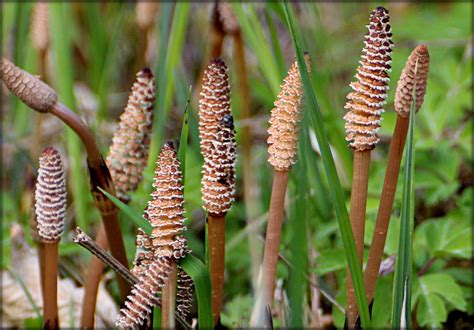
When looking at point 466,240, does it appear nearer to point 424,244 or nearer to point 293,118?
point 424,244

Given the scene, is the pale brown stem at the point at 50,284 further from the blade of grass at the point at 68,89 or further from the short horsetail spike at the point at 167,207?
the blade of grass at the point at 68,89

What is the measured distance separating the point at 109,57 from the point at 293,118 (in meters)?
1.56

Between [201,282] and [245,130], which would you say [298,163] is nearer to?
[201,282]

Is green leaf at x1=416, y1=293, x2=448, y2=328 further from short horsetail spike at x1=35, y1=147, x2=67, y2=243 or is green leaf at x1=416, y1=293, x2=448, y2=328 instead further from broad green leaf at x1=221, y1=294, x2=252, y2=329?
short horsetail spike at x1=35, y1=147, x2=67, y2=243

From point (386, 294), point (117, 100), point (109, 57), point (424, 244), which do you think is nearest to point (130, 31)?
point (117, 100)

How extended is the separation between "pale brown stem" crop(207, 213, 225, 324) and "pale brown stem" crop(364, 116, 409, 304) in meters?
0.22

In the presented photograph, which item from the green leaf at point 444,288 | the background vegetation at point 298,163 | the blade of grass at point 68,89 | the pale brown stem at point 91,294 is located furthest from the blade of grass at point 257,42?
the pale brown stem at point 91,294

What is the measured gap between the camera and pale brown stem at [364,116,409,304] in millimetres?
1033

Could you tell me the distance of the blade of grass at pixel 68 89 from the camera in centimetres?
188

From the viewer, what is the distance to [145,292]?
0.99 meters

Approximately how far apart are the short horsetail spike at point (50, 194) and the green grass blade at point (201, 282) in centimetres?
23

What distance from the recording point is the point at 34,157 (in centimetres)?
219

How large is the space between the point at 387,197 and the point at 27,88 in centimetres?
55

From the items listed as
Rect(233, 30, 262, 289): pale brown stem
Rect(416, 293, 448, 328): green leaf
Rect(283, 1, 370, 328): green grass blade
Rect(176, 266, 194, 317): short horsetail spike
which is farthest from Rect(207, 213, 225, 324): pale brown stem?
Rect(233, 30, 262, 289): pale brown stem
